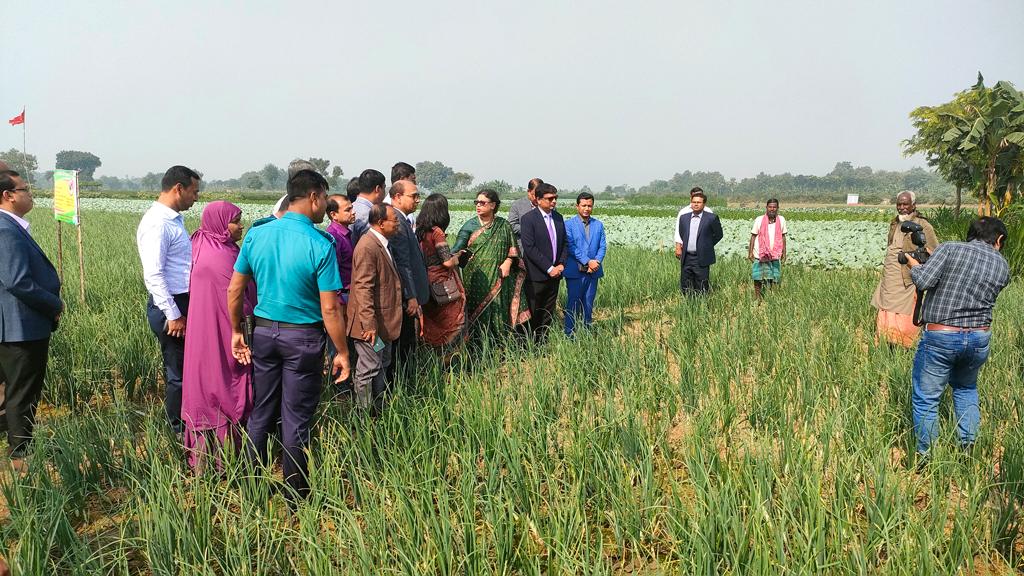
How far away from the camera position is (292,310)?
9.67 ft

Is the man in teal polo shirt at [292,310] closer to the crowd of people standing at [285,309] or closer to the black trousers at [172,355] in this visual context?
the crowd of people standing at [285,309]

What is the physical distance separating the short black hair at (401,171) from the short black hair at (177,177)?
4.51ft

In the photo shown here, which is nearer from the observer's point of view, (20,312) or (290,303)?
(290,303)

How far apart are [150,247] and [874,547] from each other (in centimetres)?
382

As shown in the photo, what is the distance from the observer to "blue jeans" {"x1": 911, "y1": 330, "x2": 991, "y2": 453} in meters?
3.29

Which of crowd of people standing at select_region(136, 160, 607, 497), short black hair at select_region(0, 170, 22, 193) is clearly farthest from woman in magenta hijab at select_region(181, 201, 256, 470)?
short black hair at select_region(0, 170, 22, 193)

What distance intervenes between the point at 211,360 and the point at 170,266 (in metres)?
0.70

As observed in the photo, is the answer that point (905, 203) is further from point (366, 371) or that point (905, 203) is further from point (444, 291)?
point (366, 371)

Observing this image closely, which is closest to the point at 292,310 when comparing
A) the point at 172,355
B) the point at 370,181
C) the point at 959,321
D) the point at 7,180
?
the point at 172,355

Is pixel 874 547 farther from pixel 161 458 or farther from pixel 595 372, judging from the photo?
pixel 161 458

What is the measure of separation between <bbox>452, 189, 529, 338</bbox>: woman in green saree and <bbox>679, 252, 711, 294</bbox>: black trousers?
2730 mm

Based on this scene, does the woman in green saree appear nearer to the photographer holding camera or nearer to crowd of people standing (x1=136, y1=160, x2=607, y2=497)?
crowd of people standing (x1=136, y1=160, x2=607, y2=497)

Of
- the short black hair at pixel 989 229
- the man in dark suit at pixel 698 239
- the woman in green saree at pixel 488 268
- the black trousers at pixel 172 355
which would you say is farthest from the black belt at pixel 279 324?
the man in dark suit at pixel 698 239

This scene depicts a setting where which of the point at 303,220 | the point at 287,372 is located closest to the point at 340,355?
the point at 287,372
